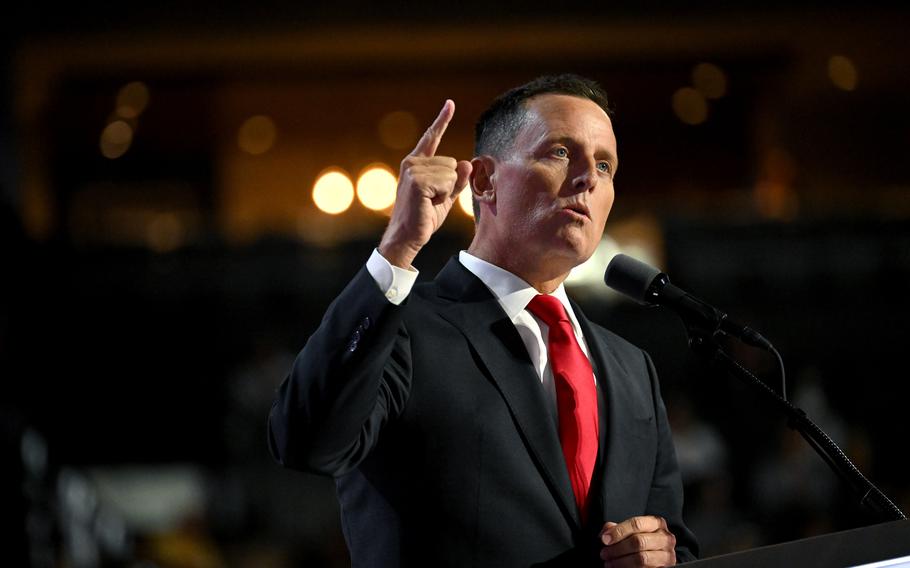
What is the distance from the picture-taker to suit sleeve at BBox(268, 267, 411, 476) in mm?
1359

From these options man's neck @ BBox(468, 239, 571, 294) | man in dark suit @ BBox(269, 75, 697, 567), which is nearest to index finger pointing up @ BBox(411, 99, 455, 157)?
man in dark suit @ BBox(269, 75, 697, 567)

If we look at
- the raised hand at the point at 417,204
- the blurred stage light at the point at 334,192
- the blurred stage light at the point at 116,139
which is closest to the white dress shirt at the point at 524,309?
the raised hand at the point at 417,204

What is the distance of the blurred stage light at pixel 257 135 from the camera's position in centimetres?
1166

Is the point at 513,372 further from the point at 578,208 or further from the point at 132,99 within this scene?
the point at 132,99

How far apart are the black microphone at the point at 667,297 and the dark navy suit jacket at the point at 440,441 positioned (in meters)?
0.14

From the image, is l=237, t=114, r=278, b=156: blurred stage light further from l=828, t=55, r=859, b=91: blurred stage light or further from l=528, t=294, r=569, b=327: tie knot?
l=528, t=294, r=569, b=327: tie knot

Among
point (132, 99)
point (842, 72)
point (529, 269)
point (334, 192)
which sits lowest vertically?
point (334, 192)

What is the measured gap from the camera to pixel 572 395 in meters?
1.57

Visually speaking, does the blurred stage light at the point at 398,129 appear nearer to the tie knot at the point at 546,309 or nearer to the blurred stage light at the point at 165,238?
the blurred stage light at the point at 165,238

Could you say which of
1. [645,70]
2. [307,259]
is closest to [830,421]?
[307,259]

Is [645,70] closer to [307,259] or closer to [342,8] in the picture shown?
[342,8]

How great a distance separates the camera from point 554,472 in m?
1.50

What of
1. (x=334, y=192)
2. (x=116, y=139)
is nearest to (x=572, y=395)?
(x=334, y=192)

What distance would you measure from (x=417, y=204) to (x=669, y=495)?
23.3 inches
